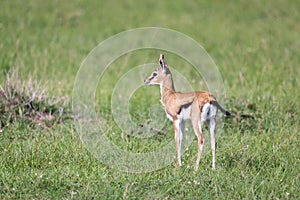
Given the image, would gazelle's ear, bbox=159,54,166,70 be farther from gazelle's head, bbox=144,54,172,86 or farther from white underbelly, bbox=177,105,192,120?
white underbelly, bbox=177,105,192,120

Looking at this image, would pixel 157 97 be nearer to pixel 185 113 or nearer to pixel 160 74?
pixel 160 74

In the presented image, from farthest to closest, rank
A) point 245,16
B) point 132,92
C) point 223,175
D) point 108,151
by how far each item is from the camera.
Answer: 1. point 245,16
2. point 132,92
3. point 108,151
4. point 223,175

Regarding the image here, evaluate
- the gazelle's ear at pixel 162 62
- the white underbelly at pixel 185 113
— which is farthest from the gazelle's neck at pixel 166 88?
the white underbelly at pixel 185 113

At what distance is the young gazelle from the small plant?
1825 millimetres

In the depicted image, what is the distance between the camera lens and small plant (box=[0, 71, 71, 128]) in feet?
22.2

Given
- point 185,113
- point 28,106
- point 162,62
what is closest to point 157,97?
point 28,106

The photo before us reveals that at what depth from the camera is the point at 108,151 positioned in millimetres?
5789

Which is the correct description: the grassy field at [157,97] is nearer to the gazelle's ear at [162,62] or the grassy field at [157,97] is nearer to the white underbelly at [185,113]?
the white underbelly at [185,113]

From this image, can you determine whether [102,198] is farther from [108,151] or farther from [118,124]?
[118,124]

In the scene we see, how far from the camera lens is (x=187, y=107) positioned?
5.14 m

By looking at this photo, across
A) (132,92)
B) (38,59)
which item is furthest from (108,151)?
(38,59)

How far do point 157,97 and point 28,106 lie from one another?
178 centimetres

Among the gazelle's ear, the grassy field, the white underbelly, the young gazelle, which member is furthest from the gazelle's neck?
the grassy field

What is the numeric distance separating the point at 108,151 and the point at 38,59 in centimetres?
411
